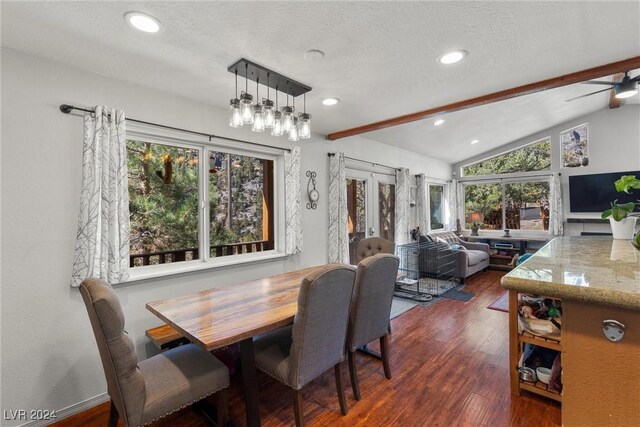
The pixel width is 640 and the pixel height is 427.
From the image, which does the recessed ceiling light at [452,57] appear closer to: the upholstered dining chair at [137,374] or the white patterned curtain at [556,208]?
the upholstered dining chair at [137,374]

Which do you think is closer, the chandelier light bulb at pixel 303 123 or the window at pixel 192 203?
the chandelier light bulb at pixel 303 123

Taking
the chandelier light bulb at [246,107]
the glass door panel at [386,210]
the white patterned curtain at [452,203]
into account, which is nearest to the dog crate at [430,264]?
the glass door panel at [386,210]

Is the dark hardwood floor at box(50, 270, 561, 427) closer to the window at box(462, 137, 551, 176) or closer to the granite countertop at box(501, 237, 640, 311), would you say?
the granite countertop at box(501, 237, 640, 311)

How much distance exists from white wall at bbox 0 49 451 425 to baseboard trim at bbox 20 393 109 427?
3cm

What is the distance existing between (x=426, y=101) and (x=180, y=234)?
268cm

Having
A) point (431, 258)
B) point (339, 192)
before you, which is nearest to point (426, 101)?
point (339, 192)

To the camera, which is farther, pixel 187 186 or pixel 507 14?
pixel 187 186

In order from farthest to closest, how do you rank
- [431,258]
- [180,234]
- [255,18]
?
[431,258] < [180,234] < [255,18]

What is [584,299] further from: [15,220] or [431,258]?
[431,258]

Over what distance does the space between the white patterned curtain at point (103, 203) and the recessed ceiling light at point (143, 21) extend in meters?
0.75

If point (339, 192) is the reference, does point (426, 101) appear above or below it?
above

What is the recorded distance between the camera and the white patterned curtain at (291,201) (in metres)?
3.30

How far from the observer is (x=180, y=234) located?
2664 mm

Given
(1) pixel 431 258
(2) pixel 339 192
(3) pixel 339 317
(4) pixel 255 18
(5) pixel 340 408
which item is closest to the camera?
(4) pixel 255 18
